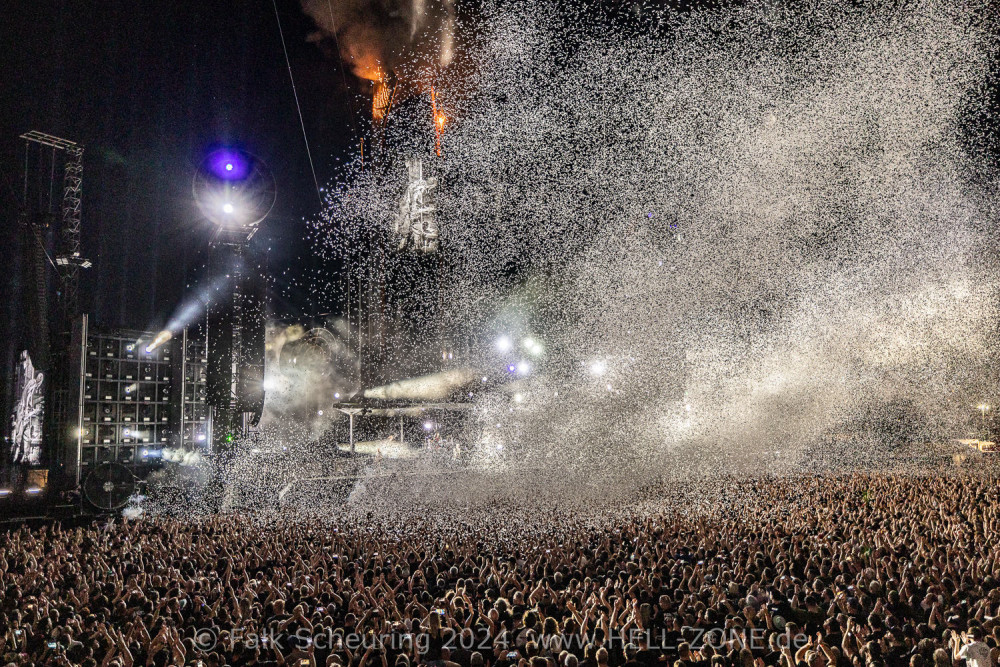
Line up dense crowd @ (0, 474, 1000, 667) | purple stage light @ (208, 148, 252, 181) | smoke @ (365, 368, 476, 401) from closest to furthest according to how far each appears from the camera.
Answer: dense crowd @ (0, 474, 1000, 667) < purple stage light @ (208, 148, 252, 181) < smoke @ (365, 368, 476, 401)

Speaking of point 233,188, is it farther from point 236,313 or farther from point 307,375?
point 307,375

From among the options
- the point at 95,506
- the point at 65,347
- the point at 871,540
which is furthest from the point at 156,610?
the point at 65,347

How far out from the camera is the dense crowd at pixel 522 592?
371 centimetres

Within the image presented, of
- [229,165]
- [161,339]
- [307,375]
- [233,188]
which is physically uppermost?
[229,165]

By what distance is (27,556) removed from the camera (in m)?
6.73

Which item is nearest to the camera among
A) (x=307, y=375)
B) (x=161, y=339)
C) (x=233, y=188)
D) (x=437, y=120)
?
(x=233, y=188)

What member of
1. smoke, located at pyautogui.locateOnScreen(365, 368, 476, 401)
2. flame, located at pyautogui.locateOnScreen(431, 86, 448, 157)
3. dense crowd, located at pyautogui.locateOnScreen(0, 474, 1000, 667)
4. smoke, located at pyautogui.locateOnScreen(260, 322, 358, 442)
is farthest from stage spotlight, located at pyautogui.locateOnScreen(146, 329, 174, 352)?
flame, located at pyautogui.locateOnScreen(431, 86, 448, 157)

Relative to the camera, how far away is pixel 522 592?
183 inches

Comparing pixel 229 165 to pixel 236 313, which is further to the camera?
pixel 236 313

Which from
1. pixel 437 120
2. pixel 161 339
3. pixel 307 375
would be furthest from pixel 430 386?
pixel 161 339

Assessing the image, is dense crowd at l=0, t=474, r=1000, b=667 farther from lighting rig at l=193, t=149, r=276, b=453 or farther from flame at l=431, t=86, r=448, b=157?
flame at l=431, t=86, r=448, b=157

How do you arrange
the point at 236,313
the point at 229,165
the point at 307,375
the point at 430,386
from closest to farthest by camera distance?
the point at 229,165
the point at 236,313
the point at 307,375
the point at 430,386

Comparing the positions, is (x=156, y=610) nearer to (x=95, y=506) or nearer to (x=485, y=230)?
(x=95, y=506)

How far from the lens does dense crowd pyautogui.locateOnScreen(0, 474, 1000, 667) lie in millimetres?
3709
